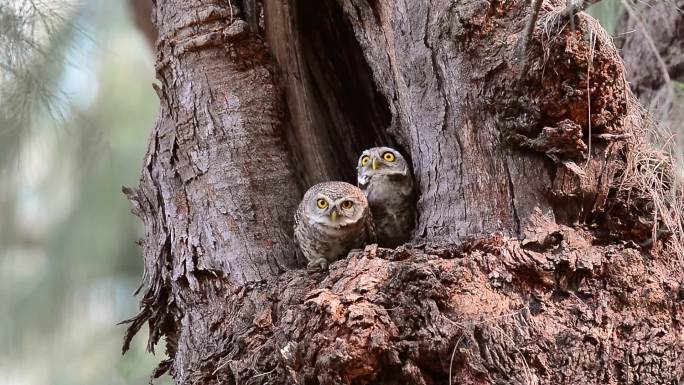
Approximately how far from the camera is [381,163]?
9.95 feet

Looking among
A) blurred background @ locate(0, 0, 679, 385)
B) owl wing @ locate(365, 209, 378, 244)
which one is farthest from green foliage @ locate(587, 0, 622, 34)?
blurred background @ locate(0, 0, 679, 385)

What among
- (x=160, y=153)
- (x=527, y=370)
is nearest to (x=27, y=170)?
(x=160, y=153)

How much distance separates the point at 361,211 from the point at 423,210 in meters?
0.35

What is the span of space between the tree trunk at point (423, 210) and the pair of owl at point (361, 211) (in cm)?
10

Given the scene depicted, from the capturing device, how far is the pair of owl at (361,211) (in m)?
2.85

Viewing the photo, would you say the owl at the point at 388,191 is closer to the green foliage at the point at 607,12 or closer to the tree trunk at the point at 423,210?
the tree trunk at the point at 423,210

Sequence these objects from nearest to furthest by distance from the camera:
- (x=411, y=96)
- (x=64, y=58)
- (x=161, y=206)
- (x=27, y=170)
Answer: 1. (x=411, y=96)
2. (x=161, y=206)
3. (x=64, y=58)
4. (x=27, y=170)

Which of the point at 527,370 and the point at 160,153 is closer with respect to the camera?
the point at 527,370

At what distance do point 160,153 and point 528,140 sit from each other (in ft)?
4.25

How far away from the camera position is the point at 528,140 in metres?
2.49

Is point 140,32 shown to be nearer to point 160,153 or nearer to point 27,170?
point 27,170

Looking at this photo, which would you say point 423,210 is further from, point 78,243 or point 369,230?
point 78,243

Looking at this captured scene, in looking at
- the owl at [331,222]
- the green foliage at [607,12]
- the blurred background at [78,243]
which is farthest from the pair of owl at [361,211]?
the blurred background at [78,243]

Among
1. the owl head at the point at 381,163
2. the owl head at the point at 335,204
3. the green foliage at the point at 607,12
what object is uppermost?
the green foliage at the point at 607,12
